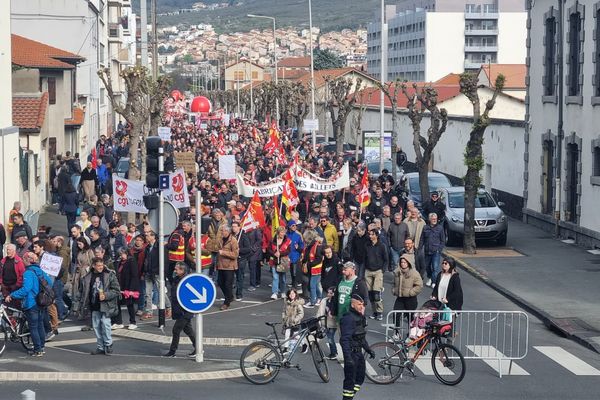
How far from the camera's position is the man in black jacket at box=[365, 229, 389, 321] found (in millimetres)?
21047

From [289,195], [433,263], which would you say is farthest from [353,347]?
[289,195]

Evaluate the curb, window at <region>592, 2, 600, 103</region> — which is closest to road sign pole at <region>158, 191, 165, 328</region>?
the curb

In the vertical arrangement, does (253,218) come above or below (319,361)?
above

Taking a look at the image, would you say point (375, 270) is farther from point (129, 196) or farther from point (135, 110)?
point (135, 110)

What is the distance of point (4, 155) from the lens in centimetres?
2992

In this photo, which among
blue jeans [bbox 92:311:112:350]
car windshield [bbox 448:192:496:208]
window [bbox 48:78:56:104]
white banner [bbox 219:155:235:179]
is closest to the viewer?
blue jeans [bbox 92:311:112:350]

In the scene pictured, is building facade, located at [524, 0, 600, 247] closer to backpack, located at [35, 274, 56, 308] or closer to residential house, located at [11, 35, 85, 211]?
residential house, located at [11, 35, 85, 211]

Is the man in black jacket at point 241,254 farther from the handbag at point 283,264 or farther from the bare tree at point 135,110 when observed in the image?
the bare tree at point 135,110

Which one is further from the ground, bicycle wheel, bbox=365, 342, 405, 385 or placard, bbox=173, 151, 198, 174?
placard, bbox=173, 151, 198, 174

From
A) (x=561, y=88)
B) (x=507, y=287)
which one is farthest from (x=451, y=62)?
(x=507, y=287)

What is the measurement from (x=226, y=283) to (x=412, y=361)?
7.03 metres

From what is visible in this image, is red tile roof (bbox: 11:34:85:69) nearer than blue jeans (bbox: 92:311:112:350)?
No

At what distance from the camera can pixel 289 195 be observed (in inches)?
1094

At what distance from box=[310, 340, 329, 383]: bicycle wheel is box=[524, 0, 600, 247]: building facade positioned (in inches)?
651
